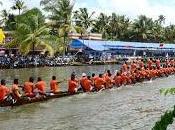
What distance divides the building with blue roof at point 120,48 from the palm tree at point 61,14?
4.30 metres

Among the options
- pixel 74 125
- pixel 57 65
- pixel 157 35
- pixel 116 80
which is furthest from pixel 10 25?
pixel 74 125

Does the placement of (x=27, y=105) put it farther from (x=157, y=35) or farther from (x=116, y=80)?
(x=157, y=35)

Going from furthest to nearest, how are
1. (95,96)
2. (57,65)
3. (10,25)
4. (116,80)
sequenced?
(10,25)
(57,65)
(116,80)
(95,96)

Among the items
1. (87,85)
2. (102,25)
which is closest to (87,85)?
(87,85)

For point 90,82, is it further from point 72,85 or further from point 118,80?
point 118,80

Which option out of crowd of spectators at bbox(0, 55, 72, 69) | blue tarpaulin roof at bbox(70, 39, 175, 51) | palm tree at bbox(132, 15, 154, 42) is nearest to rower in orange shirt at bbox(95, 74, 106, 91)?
crowd of spectators at bbox(0, 55, 72, 69)

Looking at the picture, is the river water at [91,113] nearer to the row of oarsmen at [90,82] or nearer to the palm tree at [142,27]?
the row of oarsmen at [90,82]

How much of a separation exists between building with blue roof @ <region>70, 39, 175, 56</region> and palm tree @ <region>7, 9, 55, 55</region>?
8.68m

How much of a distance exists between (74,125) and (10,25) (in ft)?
193

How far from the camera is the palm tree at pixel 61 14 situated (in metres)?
61.5

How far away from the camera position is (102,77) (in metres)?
27.5

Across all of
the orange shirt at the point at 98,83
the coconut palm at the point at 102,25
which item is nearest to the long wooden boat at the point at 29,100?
the orange shirt at the point at 98,83

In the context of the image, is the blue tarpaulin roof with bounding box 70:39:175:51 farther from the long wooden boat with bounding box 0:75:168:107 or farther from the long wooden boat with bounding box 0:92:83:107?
the long wooden boat with bounding box 0:92:83:107

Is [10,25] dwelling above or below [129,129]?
above
